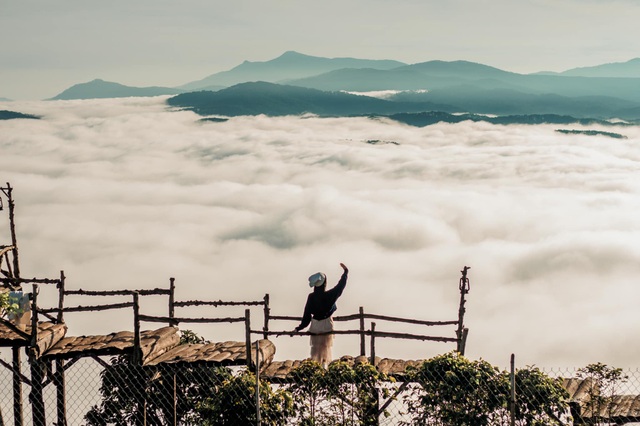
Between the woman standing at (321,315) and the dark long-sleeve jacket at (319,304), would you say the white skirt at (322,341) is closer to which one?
the woman standing at (321,315)

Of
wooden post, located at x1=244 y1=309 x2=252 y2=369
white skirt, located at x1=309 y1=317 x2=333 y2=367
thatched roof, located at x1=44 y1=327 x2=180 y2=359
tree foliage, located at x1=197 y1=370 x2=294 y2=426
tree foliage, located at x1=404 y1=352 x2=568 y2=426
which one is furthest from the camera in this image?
white skirt, located at x1=309 y1=317 x2=333 y2=367

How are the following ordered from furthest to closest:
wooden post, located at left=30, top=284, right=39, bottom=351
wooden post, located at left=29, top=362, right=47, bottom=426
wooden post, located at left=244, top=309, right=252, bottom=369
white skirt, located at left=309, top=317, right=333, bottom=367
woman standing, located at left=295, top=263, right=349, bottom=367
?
white skirt, located at left=309, top=317, right=333, bottom=367 < woman standing, located at left=295, top=263, right=349, bottom=367 < wooden post, located at left=29, top=362, right=47, bottom=426 < wooden post, located at left=30, top=284, right=39, bottom=351 < wooden post, located at left=244, top=309, right=252, bottom=369

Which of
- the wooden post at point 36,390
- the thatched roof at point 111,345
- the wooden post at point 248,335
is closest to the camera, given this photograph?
the wooden post at point 248,335

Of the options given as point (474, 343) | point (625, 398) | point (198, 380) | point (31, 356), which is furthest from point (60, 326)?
point (474, 343)

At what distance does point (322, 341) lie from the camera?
50.3 feet

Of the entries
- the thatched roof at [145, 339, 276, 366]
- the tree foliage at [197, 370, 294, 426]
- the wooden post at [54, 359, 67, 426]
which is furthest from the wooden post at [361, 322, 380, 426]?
the wooden post at [54, 359, 67, 426]

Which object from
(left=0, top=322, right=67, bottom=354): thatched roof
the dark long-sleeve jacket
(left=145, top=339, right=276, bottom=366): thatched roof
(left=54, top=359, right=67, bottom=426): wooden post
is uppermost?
the dark long-sleeve jacket

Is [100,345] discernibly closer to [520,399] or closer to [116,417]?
[116,417]

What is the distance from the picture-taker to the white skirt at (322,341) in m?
15.3

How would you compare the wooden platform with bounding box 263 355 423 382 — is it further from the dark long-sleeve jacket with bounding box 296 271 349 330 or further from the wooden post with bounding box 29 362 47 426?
the wooden post with bounding box 29 362 47 426

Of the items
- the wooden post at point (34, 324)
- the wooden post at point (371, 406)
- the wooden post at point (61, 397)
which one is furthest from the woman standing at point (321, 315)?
the wooden post at point (61, 397)

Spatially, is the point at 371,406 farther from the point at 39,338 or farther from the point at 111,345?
the point at 39,338

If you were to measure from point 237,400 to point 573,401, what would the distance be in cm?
517

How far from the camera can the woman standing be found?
1509 centimetres
